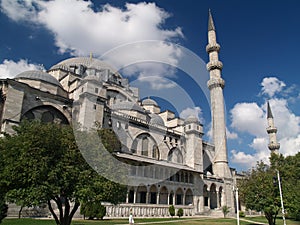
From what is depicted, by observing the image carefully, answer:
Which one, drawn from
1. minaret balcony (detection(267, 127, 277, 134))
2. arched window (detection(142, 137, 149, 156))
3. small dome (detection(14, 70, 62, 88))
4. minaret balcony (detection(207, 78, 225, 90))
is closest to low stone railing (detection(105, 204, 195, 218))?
arched window (detection(142, 137, 149, 156))

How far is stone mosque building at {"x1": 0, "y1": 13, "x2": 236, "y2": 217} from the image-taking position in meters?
29.9

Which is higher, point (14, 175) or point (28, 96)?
point (28, 96)

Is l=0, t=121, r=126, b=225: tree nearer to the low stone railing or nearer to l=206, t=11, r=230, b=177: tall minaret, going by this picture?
the low stone railing

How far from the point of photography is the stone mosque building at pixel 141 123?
29.9 meters

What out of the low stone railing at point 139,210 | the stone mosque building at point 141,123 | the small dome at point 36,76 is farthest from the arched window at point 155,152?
the small dome at point 36,76

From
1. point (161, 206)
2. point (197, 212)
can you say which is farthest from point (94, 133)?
point (197, 212)

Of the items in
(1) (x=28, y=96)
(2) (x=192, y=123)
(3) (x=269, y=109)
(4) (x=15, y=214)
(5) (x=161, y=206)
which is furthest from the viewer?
(3) (x=269, y=109)

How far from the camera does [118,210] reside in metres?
27.3

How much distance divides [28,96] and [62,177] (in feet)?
66.9

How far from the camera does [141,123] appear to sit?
132ft

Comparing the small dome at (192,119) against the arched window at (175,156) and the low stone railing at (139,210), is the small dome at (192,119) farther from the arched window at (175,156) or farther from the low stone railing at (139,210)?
the low stone railing at (139,210)

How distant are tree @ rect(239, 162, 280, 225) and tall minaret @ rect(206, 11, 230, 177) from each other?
2560 cm

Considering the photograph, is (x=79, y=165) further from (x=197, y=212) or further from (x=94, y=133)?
(x=197, y=212)

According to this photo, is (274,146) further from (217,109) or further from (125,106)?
(125,106)
